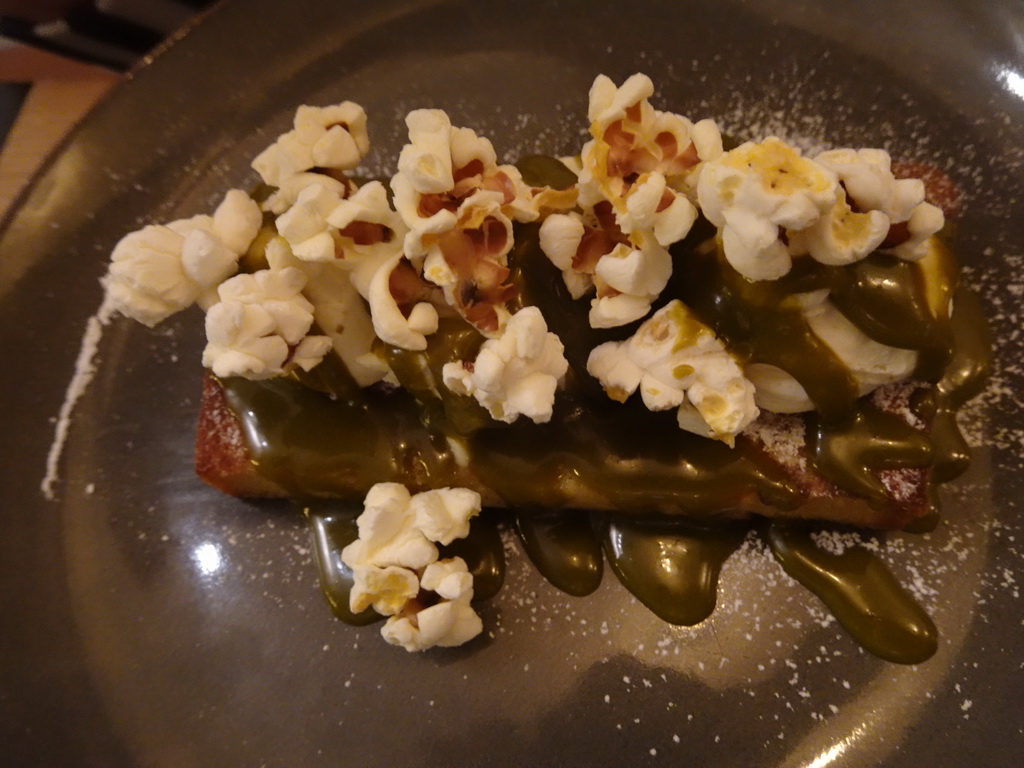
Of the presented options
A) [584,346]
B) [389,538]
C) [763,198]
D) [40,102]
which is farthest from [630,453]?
[40,102]

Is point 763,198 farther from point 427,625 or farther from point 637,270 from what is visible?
point 427,625

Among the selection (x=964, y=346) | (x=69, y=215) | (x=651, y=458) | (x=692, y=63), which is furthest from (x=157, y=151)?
(x=964, y=346)

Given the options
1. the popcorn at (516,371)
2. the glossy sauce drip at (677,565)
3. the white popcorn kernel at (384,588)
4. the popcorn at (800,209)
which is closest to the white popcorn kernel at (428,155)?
the popcorn at (516,371)

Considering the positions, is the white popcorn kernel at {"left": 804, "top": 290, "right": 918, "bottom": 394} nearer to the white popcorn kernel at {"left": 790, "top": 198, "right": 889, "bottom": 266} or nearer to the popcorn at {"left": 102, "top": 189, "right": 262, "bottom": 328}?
the white popcorn kernel at {"left": 790, "top": 198, "right": 889, "bottom": 266}

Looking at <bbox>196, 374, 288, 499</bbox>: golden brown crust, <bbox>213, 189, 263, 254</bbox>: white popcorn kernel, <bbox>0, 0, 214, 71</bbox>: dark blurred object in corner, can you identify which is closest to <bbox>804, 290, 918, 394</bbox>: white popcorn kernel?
<bbox>213, 189, 263, 254</bbox>: white popcorn kernel

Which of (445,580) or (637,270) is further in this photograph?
(445,580)

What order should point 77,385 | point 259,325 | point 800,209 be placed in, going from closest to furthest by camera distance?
1. point 800,209
2. point 259,325
3. point 77,385

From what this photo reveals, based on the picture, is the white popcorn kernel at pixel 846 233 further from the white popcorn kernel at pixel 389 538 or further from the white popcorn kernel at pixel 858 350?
the white popcorn kernel at pixel 389 538
